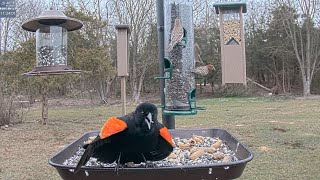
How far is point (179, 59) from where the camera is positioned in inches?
132

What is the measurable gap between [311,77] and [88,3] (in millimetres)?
14754

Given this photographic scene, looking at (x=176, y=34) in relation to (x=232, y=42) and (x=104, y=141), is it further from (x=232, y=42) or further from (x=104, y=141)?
(x=104, y=141)

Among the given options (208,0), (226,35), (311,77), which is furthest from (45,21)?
(311,77)

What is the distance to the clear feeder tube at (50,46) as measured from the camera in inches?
147

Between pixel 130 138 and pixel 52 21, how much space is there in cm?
195

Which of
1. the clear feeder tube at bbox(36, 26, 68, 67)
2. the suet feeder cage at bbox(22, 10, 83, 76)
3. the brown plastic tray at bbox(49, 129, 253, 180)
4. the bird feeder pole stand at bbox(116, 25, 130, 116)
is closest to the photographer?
the brown plastic tray at bbox(49, 129, 253, 180)

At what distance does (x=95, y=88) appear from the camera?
22.6 m

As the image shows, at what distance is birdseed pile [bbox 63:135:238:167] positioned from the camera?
2238 mm

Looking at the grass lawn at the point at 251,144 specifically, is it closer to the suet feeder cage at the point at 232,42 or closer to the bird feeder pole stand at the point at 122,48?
the bird feeder pole stand at the point at 122,48

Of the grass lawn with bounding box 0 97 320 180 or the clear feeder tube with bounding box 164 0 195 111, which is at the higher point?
the clear feeder tube with bounding box 164 0 195 111

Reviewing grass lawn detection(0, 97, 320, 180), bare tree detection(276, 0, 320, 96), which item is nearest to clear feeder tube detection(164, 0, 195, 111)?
grass lawn detection(0, 97, 320, 180)

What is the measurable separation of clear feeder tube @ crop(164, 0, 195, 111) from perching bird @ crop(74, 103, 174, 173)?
1.20 meters

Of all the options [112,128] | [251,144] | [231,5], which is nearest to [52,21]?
[231,5]

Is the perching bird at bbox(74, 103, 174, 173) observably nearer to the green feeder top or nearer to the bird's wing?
the bird's wing
